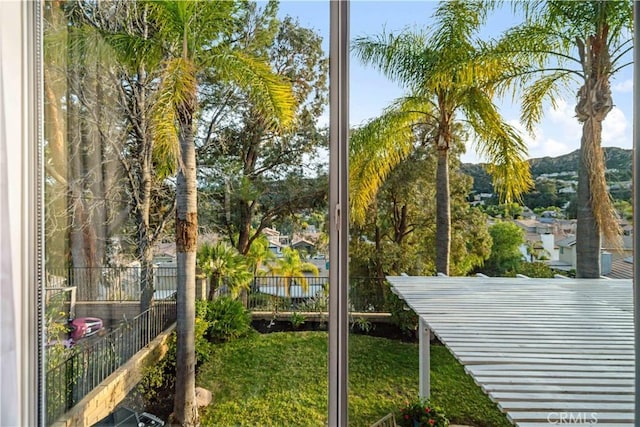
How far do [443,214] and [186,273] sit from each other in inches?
40.2

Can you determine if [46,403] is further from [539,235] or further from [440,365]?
[539,235]

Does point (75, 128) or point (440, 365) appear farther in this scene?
point (75, 128)

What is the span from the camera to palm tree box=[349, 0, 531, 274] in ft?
4.62

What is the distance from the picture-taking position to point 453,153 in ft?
4.68

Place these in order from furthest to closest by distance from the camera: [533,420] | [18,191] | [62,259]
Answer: [62,259], [18,191], [533,420]

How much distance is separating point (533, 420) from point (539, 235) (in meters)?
0.63

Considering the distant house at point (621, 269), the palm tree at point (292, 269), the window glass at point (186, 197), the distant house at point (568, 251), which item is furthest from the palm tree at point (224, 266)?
the distant house at point (621, 269)

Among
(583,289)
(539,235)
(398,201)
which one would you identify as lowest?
(583,289)

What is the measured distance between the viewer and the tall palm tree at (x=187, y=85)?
149 centimetres

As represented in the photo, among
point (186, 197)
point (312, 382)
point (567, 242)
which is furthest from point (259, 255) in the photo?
point (567, 242)

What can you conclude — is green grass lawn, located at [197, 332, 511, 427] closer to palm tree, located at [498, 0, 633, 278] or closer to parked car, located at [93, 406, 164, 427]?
parked car, located at [93, 406, 164, 427]

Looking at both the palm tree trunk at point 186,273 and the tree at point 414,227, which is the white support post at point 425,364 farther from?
the palm tree trunk at point 186,273

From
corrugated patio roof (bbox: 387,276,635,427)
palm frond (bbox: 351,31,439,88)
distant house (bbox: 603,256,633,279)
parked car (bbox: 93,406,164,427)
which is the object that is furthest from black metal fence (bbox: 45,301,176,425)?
distant house (bbox: 603,256,633,279)

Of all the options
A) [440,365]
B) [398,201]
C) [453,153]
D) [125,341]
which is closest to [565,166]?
[453,153]
